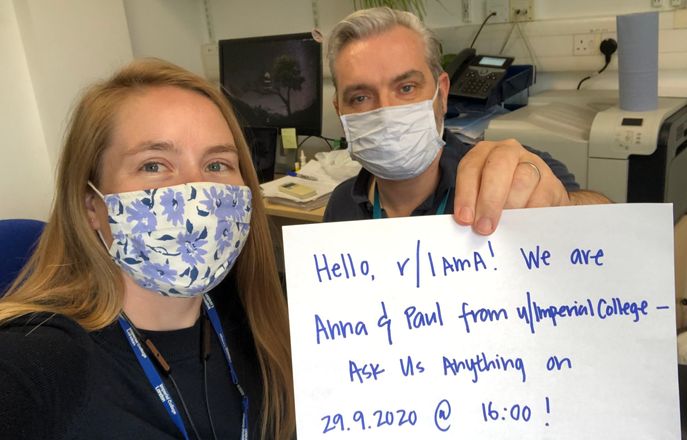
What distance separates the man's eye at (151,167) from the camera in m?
0.98

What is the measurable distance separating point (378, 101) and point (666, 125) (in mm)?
907

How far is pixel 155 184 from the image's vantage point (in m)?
0.98

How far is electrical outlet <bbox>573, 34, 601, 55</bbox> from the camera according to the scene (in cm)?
235

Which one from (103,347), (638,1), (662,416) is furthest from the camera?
(638,1)

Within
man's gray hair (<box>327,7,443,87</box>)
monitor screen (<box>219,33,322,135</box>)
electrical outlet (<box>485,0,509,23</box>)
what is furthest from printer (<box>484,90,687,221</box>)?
monitor screen (<box>219,33,322,135</box>)

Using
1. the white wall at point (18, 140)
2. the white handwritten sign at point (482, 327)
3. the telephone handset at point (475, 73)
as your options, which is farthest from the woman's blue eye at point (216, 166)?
the white wall at point (18, 140)

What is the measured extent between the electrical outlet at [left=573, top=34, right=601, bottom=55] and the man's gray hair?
1.07 meters

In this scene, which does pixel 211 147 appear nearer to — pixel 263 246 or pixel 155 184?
pixel 155 184

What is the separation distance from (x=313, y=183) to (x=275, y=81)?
0.68 meters

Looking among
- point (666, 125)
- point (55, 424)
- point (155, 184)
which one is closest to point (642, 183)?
point (666, 125)

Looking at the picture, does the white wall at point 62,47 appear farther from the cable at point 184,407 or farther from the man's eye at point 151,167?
the cable at point 184,407

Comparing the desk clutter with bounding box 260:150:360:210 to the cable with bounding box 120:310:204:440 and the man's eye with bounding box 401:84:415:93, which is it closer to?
the man's eye with bounding box 401:84:415:93

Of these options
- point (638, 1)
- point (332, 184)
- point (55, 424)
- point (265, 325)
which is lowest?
point (332, 184)

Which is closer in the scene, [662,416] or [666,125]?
[662,416]
